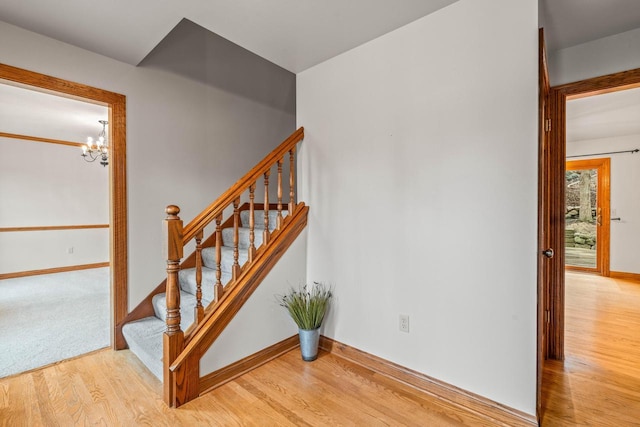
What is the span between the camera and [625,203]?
5.08m

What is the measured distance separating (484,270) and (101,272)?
20.2 ft

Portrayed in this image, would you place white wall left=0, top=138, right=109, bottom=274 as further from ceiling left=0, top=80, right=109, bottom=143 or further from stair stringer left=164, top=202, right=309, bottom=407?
stair stringer left=164, top=202, right=309, bottom=407

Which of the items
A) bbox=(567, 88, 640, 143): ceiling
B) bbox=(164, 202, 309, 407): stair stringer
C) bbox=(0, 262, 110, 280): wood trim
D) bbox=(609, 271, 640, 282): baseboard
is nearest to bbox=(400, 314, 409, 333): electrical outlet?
bbox=(164, 202, 309, 407): stair stringer

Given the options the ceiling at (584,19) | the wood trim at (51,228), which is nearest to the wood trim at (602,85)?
the ceiling at (584,19)

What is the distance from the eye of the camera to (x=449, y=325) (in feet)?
5.92

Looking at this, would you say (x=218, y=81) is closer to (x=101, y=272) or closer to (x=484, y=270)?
(x=484, y=270)

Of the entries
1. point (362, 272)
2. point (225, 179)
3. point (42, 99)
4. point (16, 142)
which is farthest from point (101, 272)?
point (362, 272)

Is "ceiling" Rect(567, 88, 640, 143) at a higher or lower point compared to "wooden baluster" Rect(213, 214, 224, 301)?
higher

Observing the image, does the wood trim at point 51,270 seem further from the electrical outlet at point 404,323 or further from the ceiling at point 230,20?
the electrical outlet at point 404,323

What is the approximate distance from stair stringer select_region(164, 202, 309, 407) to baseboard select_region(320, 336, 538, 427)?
0.84 m

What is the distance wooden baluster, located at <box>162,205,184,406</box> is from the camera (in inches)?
67.8

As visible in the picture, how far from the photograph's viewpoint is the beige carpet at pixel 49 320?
229 centimetres

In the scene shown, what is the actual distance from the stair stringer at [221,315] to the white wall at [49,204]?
5.30 metres

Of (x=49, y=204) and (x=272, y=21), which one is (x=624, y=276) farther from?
(x=49, y=204)
